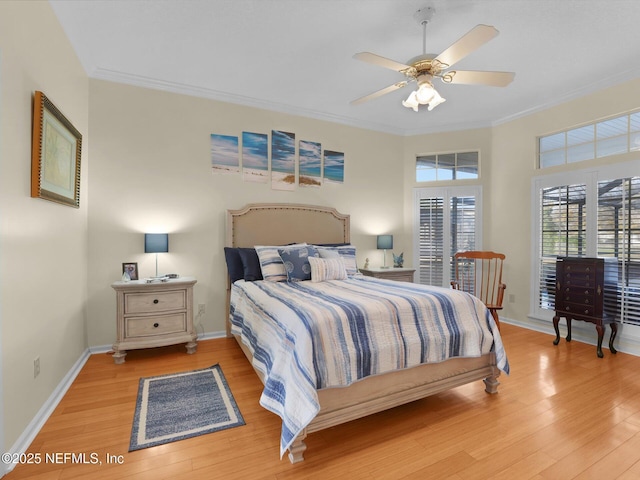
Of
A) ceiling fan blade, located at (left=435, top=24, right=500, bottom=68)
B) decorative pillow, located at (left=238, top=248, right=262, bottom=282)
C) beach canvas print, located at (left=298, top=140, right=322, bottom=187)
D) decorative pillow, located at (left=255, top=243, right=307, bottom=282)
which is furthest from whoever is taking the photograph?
beach canvas print, located at (left=298, top=140, right=322, bottom=187)

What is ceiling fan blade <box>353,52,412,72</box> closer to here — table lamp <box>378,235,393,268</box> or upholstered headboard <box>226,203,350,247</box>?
upholstered headboard <box>226,203,350,247</box>

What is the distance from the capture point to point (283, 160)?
4.39m

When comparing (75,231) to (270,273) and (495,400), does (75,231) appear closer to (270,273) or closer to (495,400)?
(270,273)

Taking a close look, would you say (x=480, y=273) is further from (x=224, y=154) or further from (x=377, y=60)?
(x=224, y=154)

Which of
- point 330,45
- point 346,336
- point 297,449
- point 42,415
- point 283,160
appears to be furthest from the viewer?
point 283,160

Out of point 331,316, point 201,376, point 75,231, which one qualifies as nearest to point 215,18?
point 75,231

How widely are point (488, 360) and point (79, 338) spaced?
3664 millimetres

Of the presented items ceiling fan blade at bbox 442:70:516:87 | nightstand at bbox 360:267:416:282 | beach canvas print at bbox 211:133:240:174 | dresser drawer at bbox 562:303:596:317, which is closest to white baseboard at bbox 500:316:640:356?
dresser drawer at bbox 562:303:596:317

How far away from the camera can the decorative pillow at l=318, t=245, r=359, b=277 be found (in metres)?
3.75

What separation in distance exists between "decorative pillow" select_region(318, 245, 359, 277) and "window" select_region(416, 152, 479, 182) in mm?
2048

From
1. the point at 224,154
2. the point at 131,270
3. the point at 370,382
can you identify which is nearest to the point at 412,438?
the point at 370,382

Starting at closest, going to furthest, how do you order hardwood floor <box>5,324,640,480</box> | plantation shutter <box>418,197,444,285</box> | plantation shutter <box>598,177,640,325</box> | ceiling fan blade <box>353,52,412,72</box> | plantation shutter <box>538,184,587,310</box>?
hardwood floor <box>5,324,640,480</box>
ceiling fan blade <box>353,52,412,72</box>
plantation shutter <box>598,177,640,325</box>
plantation shutter <box>538,184,587,310</box>
plantation shutter <box>418,197,444,285</box>

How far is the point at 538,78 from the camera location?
11.8 ft

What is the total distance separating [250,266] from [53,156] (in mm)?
1936
